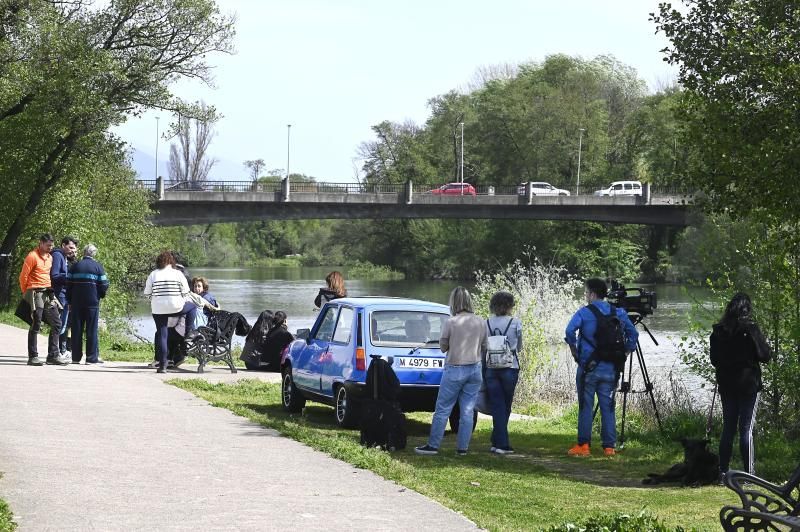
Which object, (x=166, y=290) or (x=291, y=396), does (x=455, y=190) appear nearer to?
(x=166, y=290)

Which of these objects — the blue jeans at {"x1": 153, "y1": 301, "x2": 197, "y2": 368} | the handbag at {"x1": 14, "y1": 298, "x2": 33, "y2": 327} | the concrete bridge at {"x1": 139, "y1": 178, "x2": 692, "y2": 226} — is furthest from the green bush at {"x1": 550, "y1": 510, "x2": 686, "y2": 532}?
the concrete bridge at {"x1": 139, "y1": 178, "x2": 692, "y2": 226}

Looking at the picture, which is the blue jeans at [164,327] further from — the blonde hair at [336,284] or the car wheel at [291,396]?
the car wheel at [291,396]

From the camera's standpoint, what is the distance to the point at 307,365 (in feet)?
45.3

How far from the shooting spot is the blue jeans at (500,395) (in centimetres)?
1189

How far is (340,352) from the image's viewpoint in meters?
13.1

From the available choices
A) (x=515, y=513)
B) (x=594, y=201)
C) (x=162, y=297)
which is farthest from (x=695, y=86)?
(x=594, y=201)

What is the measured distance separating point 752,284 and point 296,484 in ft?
30.3

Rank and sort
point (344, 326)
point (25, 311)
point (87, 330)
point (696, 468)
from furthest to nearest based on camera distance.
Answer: point (87, 330), point (25, 311), point (344, 326), point (696, 468)

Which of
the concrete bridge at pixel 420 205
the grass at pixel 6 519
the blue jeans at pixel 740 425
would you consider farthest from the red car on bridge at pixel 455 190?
the grass at pixel 6 519

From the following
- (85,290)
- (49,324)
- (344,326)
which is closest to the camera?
(344,326)

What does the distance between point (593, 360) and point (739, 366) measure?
1762mm

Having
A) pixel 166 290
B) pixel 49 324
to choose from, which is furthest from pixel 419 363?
pixel 49 324

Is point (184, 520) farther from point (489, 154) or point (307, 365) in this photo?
point (489, 154)

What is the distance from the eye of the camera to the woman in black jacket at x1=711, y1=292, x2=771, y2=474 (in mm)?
10203
